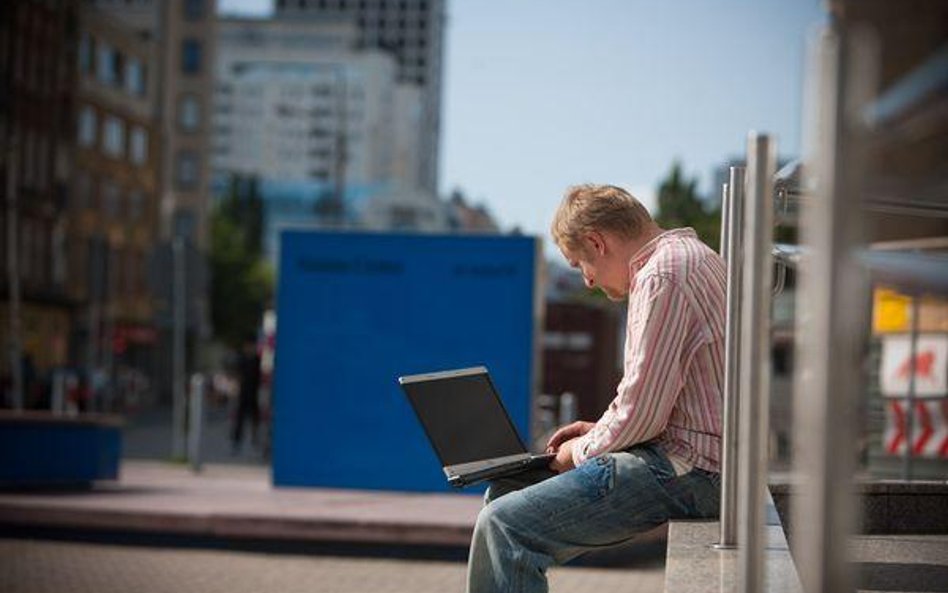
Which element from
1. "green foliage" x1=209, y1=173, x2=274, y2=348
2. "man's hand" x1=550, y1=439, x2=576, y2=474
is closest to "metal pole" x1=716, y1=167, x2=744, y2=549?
"man's hand" x1=550, y1=439, x2=576, y2=474

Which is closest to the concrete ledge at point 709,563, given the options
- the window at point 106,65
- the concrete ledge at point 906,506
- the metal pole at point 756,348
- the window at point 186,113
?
the metal pole at point 756,348

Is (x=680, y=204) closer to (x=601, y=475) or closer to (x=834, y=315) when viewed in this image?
(x=601, y=475)

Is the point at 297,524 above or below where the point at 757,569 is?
below

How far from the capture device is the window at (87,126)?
69438 millimetres

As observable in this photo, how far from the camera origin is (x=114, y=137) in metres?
74.4

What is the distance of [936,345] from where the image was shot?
1619cm

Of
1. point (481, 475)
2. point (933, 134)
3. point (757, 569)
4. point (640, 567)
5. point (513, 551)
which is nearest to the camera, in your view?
point (933, 134)


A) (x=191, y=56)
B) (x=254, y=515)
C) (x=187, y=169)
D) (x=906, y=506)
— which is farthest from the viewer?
(x=187, y=169)

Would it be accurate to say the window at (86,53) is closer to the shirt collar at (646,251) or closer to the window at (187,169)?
the window at (187,169)

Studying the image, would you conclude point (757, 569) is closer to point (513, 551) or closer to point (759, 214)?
point (759, 214)

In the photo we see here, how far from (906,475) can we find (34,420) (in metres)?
7.31

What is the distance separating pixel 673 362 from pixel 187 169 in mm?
102185

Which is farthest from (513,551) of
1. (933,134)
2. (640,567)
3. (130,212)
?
(130,212)

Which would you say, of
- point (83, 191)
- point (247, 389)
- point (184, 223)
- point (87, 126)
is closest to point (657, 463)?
point (247, 389)
